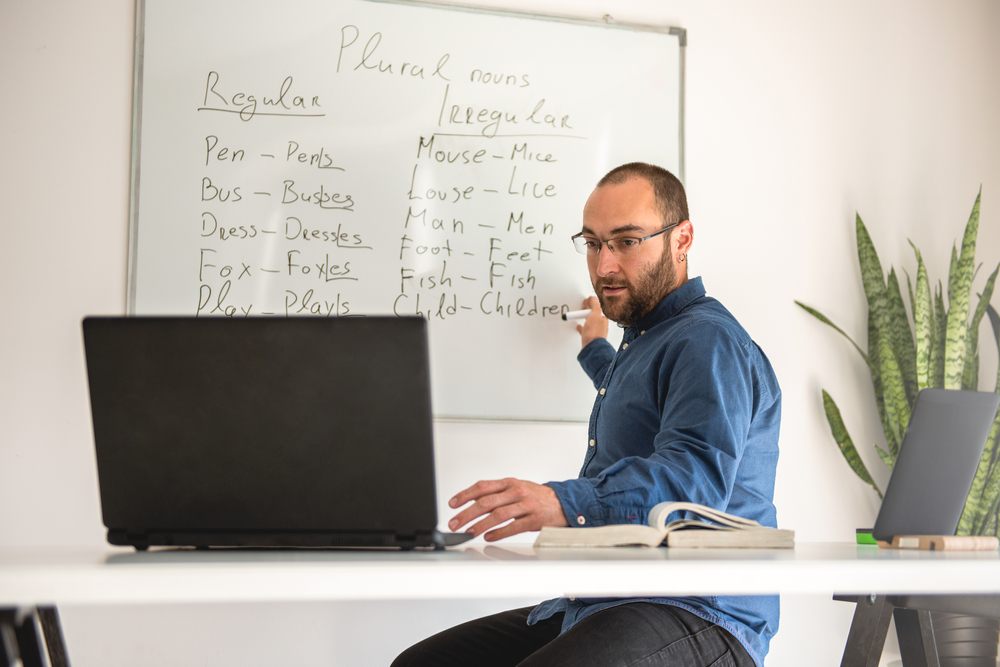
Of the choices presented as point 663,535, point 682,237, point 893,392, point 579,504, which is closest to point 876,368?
point 893,392

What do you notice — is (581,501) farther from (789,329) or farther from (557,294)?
(789,329)

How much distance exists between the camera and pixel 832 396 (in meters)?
2.90

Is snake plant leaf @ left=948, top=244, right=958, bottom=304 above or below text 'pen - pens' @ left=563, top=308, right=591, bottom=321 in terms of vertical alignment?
above

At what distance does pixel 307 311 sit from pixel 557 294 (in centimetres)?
70

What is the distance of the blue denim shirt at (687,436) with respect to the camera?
147cm

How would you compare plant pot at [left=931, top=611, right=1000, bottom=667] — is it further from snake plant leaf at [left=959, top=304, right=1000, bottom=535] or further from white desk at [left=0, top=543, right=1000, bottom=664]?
white desk at [left=0, top=543, right=1000, bottom=664]

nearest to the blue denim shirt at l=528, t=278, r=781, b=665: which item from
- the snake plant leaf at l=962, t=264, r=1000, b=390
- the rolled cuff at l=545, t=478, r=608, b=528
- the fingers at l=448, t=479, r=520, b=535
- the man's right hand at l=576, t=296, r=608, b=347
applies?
the rolled cuff at l=545, t=478, r=608, b=528

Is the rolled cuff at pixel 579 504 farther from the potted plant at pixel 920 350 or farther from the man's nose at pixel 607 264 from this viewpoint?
the potted plant at pixel 920 350

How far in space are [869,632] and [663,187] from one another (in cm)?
102

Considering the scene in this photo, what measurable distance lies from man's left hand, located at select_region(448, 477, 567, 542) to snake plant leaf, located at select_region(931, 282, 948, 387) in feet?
5.84

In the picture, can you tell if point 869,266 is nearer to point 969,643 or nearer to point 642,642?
point 969,643

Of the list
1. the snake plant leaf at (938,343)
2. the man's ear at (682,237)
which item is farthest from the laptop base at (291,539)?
the snake plant leaf at (938,343)

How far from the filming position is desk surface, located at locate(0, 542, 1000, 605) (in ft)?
2.77

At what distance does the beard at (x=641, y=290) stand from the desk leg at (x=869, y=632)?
739mm
